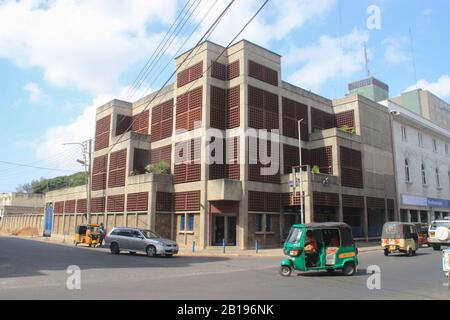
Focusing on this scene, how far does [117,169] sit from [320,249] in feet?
99.3

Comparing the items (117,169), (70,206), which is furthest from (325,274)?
(70,206)

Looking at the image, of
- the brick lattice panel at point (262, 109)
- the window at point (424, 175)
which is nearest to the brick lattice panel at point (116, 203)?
the brick lattice panel at point (262, 109)

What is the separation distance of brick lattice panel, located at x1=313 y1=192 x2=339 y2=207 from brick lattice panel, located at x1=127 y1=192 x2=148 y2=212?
47.8 ft

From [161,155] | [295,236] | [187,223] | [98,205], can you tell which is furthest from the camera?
[98,205]

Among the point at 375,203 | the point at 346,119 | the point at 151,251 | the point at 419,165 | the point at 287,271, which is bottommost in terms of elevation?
the point at 287,271

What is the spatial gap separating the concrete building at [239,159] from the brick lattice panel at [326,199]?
0.14 m

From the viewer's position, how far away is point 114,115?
43.3 meters

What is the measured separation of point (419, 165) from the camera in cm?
4909

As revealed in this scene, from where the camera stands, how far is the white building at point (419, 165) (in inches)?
1793

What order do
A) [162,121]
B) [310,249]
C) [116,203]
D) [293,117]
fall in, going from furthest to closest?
[116,203]
[162,121]
[293,117]
[310,249]

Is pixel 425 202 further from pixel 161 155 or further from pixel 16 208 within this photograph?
pixel 16 208

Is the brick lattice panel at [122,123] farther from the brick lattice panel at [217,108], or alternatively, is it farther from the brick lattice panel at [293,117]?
the brick lattice panel at [293,117]
